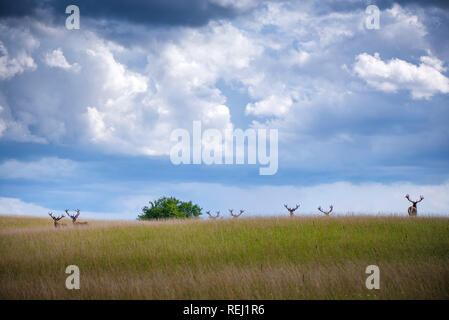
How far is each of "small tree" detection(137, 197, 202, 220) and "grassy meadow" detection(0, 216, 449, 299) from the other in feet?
45.9

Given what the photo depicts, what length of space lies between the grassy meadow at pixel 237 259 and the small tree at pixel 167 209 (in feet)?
45.9

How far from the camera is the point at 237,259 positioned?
1677 centimetres

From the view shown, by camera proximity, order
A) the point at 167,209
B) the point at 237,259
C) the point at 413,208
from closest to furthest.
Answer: the point at 237,259, the point at 413,208, the point at 167,209

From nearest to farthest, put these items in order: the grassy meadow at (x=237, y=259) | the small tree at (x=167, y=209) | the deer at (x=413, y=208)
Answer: the grassy meadow at (x=237, y=259), the deer at (x=413, y=208), the small tree at (x=167, y=209)

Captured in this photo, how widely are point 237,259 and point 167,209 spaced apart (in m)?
24.4

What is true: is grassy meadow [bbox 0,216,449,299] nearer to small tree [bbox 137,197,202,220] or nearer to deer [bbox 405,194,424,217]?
deer [bbox 405,194,424,217]

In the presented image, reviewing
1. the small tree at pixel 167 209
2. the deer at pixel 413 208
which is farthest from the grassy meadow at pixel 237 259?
the small tree at pixel 167 209

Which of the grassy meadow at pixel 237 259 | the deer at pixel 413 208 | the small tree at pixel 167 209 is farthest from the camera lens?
the small tree at pixel 167 209

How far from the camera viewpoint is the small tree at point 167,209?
40.3 meters

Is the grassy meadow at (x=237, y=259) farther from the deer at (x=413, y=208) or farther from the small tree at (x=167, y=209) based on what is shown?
the small tree at (x=167, y=209)

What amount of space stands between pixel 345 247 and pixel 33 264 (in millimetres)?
14967

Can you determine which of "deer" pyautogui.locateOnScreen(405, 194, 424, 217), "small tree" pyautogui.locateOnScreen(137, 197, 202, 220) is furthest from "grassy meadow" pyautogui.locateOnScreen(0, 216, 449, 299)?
"small tree" pyautogui.locateOnScreen(137, 197, 202, 220)

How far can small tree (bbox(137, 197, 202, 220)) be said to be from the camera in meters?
40.3

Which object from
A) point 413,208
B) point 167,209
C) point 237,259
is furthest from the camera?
point 167,209
